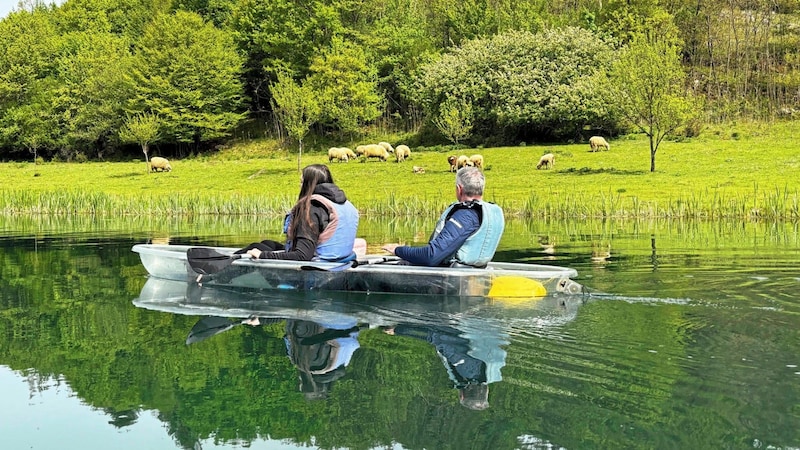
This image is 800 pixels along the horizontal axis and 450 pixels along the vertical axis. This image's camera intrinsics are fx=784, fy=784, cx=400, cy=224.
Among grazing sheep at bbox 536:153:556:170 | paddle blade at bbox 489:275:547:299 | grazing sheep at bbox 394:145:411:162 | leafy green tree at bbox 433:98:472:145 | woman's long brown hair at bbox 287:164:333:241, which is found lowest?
paddle blade at bbox 489:275:547:299

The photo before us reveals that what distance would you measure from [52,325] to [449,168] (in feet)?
105

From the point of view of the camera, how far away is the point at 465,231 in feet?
29.3

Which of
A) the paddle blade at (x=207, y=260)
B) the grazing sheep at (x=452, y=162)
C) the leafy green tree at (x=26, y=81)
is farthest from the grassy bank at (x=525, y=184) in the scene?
the paddle blade at (x=207, y=260)

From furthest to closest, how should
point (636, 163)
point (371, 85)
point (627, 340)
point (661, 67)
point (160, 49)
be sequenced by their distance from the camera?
point (160, 49)
point (371, 85)
point (636, 163)
point (661, 67)
point (627, 340)

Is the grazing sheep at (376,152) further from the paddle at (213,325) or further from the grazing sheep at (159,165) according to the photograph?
the paddle at (213,325)

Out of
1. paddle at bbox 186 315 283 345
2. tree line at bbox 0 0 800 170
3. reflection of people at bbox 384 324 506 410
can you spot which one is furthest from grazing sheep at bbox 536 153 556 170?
reflection of people at bbox 384 324 506 410

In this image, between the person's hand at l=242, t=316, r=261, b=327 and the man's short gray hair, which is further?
the man's short gray hair

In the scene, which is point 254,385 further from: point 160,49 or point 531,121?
Answer: point 160,49

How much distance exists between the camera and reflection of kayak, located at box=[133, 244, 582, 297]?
8812 mm

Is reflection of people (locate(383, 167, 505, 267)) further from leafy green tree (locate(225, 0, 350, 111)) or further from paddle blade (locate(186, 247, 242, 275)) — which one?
leafy green tree (locate(225, 0, 350, 111))

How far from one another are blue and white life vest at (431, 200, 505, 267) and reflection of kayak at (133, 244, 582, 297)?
20 centimetres

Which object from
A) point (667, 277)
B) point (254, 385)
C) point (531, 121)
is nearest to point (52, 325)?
point (254, 385)

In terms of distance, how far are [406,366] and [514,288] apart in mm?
Result: 3043

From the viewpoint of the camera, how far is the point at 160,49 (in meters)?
58.1
